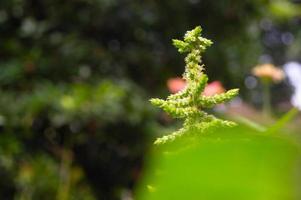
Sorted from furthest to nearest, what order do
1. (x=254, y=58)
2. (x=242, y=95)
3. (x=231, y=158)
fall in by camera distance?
1. (x=242, y=95)
2. (x=254, y=58)
3. (x=231, y=158)

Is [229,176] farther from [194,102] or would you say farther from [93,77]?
[93,77]

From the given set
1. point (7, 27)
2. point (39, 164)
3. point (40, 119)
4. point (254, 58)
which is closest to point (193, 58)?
point (39, 164)

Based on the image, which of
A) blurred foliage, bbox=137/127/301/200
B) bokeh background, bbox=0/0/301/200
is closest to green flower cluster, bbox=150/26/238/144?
blurred foliage, bbox=137/127/301/200

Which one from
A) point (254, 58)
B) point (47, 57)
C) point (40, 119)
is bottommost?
point (40, 119)

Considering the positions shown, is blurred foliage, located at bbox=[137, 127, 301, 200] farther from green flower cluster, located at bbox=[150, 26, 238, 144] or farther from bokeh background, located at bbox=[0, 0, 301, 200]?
bokeh background, located at bbox=[0, 0, 301, 200]

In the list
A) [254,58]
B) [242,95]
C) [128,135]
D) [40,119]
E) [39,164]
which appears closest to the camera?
[39,164]

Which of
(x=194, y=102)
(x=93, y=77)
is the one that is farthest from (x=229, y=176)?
(x=93, y=77)

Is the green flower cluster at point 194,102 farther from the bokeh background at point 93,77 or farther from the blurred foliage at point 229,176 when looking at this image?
the bokeh background at point 93,77

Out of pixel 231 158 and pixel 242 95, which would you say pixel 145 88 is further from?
pixel 231 158
